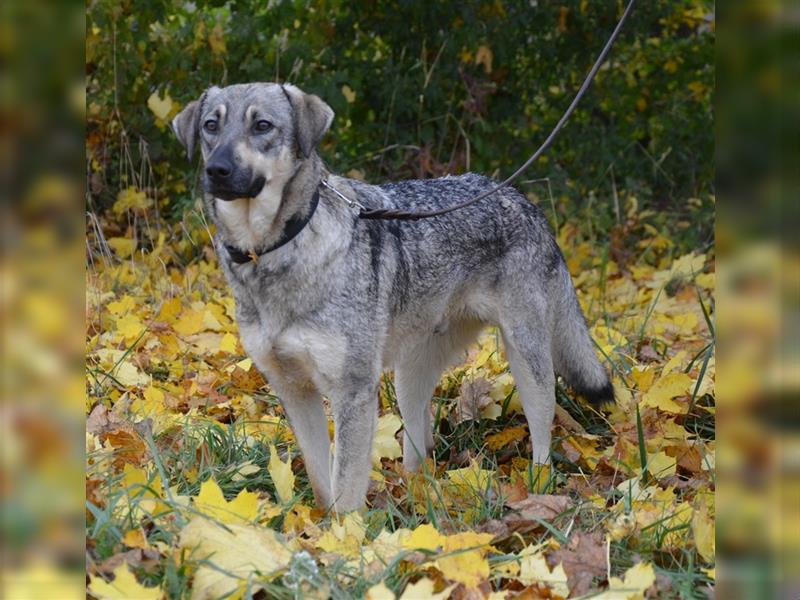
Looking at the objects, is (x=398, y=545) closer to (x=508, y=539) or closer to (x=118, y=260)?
(x=508, y=539)

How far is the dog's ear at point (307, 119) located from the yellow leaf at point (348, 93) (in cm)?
447

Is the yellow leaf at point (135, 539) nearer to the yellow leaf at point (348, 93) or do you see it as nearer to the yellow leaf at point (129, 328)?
the yellow leaf at point (129, 328)

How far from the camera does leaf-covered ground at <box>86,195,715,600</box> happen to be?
8.94ft

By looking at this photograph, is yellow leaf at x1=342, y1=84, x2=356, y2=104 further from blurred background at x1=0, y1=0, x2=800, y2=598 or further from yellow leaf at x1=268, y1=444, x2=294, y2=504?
yellow leaf at x1=268, y1=444, x2=294, y2=504

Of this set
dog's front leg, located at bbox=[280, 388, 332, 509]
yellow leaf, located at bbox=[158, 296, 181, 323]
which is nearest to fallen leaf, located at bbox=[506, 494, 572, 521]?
dog's front leg, located at bbox=[280, 388, 332, 509]

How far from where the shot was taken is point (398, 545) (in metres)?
2.99

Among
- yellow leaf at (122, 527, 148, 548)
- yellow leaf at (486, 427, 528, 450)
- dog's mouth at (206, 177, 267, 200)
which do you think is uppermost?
dog's mouth at (206, 177, 267, 200)

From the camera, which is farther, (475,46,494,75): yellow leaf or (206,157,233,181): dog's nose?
(475,46,494,75): yellow leaf

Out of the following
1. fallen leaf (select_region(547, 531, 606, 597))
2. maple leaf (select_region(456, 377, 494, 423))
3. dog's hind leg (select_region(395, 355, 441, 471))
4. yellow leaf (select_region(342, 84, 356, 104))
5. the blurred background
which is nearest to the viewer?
fallen leaf (select_region(547, 531, 606, 597))

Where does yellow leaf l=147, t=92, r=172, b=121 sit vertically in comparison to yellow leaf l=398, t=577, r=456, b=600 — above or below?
above

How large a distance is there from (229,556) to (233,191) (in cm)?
134

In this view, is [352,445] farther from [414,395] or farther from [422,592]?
[422,592]

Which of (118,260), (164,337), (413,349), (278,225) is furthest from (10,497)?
(118,260)

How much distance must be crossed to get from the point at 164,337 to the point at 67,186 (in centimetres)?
448
